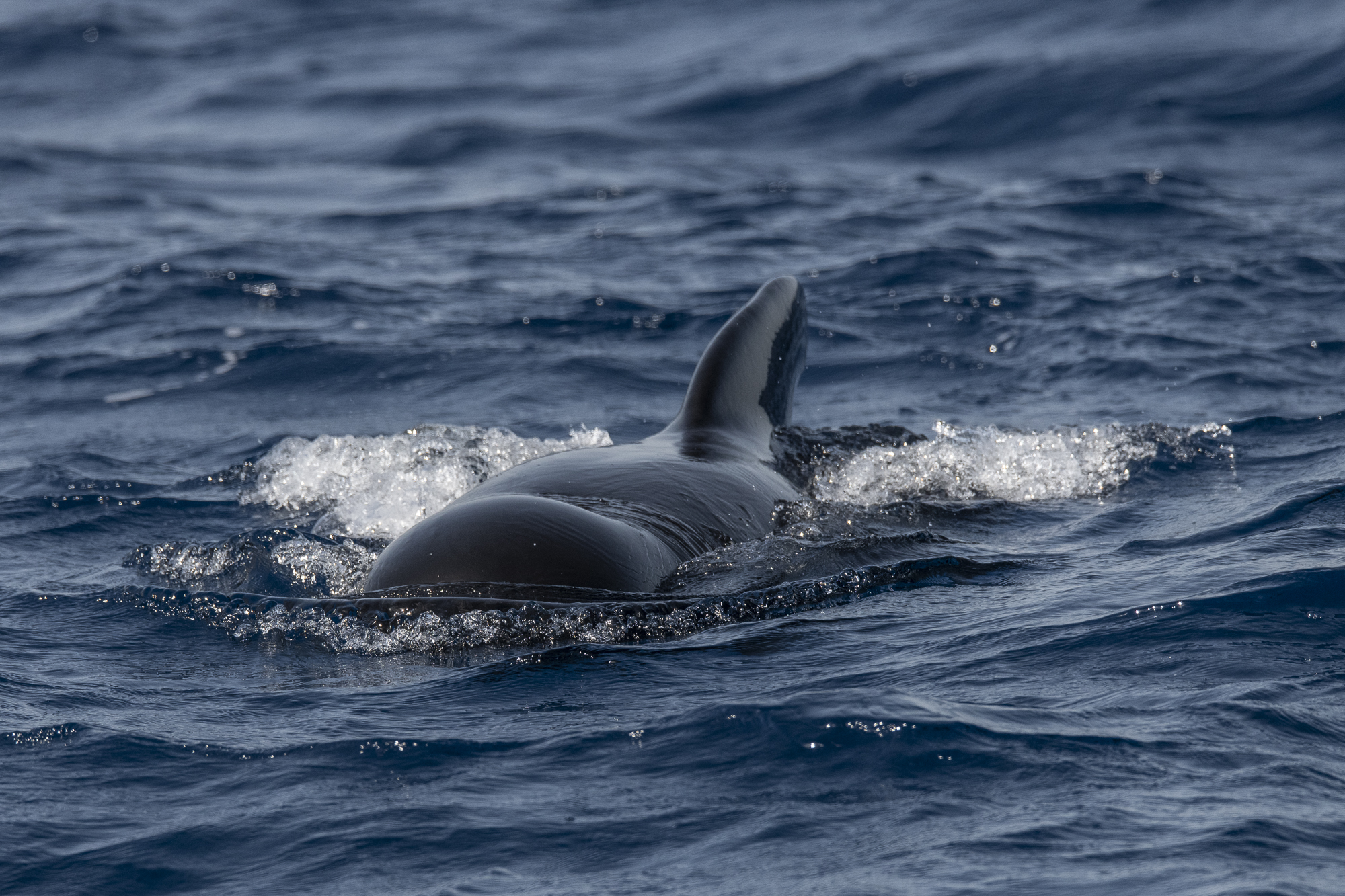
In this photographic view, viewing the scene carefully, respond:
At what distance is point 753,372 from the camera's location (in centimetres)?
947

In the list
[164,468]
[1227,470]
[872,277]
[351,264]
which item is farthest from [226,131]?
[1227,470]

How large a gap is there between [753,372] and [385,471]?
8.73 feet

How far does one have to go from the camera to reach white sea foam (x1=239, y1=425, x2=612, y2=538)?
9.52 m

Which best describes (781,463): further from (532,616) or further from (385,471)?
(532,616)

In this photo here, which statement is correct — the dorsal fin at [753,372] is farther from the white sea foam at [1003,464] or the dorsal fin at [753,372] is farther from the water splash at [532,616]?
the water splash at [532,616]

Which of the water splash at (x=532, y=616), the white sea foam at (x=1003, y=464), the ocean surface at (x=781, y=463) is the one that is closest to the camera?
the ocean surface at (x=781, y=463)

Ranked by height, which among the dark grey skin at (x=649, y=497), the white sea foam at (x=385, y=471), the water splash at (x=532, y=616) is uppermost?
the dark grey skin at (x=649, y=497)

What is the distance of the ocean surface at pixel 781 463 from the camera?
508 centimetres

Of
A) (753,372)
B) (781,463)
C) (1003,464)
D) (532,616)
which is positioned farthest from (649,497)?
(1003,464)

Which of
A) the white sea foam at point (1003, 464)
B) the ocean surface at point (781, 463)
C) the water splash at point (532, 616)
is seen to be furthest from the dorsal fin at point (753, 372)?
the water splash at point (532, 616)

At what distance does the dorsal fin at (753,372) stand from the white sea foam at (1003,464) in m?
0.56

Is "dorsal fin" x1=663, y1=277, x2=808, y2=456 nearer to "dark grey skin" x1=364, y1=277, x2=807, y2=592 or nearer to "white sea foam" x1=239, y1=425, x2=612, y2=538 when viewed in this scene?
"dark grey skin" x1=364, y1=277, x2=807, y2=592

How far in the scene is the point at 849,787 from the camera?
17.1 feet

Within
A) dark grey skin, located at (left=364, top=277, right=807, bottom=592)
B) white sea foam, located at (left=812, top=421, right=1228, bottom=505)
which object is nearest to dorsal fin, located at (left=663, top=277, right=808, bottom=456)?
dark grey skin, located at (left=364, top=277, right=807, bottom=592)
